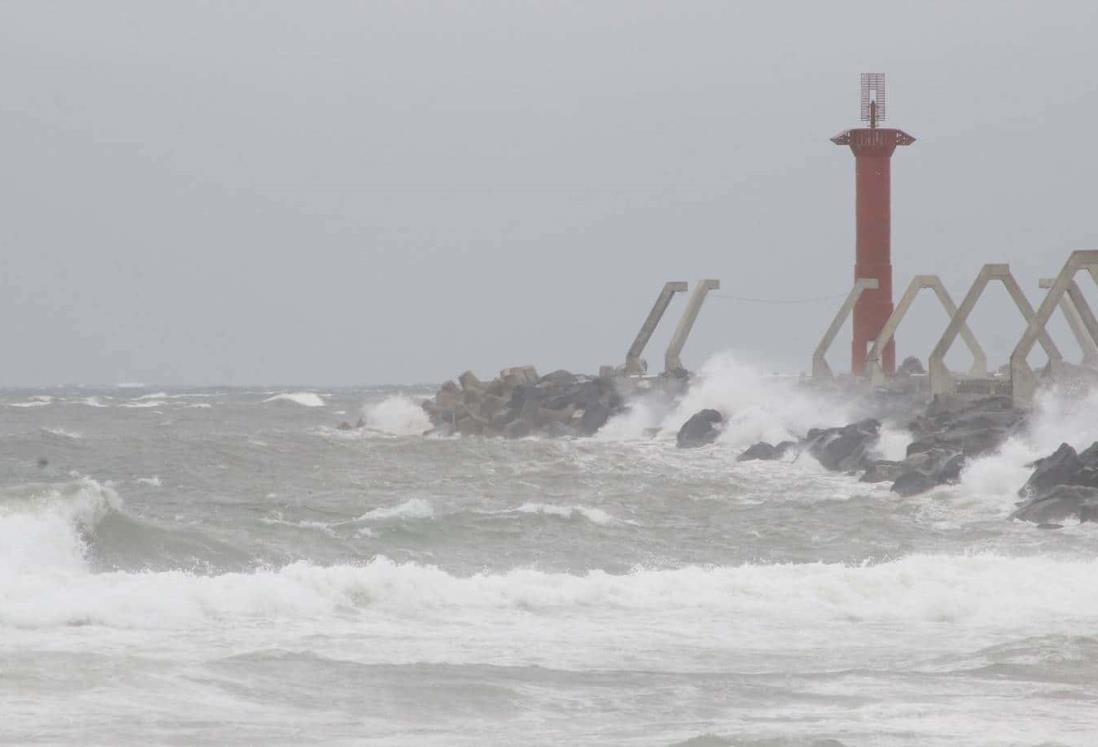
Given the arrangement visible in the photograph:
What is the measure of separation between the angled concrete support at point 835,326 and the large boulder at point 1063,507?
60.5 feet

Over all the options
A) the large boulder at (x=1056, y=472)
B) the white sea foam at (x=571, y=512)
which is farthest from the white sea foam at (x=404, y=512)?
the large boulder at (x=1056, y=472)

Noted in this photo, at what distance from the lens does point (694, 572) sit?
16328 millimetres

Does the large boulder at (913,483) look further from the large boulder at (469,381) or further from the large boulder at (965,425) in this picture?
the large boulder at (469,381)

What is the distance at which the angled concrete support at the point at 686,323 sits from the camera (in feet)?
142

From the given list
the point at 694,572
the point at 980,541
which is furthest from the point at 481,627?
the point at 980,541

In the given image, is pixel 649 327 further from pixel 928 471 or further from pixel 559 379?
pixel 928 471

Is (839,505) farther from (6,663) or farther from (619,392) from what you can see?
(619,392)

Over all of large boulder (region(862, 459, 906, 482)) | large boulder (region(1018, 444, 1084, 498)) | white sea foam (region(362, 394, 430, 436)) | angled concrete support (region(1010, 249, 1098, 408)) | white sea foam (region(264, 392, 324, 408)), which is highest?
angled concrete support (region(1010, 249, 1098, 408))

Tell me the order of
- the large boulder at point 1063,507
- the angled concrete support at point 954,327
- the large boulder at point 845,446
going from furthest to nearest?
the angled concrete support at point 954,327
the large boulder at point 845,446
the large boulder at point 1063,507

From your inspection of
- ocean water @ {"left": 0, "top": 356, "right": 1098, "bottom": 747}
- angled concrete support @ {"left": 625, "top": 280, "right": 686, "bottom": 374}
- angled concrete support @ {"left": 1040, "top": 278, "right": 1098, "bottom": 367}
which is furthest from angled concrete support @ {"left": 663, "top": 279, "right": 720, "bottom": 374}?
ocean water @ {"left": 0, "top": 356, "right": 1098, "bottom": 747}

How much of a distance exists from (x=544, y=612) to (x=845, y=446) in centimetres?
1465

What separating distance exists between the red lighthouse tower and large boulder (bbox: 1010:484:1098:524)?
18.8 meters

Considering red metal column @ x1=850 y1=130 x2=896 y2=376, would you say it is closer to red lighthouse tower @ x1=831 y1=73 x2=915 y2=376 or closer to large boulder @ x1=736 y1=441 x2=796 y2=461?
red lighthouse tower @ x1=831 y1=73 x2=915 y2=376

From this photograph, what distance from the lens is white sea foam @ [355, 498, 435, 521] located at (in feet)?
65.9
